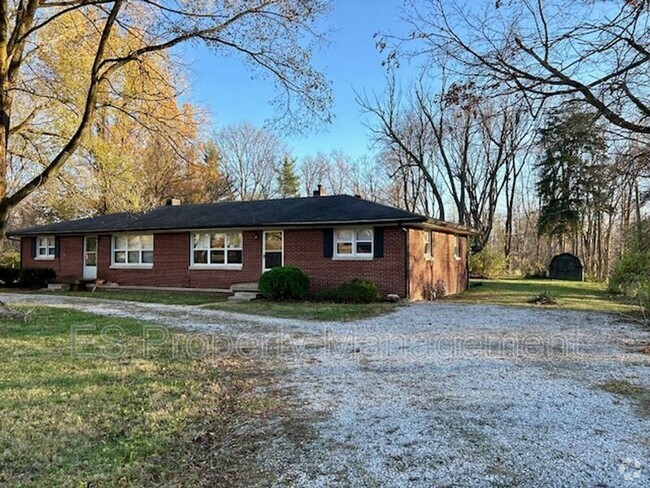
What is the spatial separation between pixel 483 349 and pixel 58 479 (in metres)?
6.12

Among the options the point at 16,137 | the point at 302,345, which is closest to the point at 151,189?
the point at 16,137

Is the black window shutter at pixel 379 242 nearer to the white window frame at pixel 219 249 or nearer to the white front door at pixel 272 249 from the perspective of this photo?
the white front door at pixel 272 249

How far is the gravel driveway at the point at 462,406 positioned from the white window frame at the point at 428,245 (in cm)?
661

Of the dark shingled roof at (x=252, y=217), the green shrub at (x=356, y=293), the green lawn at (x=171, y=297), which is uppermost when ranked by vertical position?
the dark shingled roof at (x=252, y=217)

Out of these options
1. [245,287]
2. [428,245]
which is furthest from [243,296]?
[428,245]

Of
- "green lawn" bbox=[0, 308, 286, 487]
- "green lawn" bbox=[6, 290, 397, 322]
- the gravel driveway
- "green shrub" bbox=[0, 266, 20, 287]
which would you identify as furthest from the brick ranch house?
"green lawn" bbox=[0, 308, 286, 487]

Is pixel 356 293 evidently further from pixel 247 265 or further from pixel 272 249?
pixel 247 265

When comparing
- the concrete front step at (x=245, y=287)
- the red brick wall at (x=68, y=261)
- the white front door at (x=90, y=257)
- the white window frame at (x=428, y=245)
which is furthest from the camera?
the red brick wall at (x=68, y=261)

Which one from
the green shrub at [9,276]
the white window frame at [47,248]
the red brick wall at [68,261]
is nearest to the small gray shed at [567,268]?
the red brick wall at [68,261]

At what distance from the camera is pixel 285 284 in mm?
14234

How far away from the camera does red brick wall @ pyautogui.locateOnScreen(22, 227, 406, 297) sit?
1434 centimetres

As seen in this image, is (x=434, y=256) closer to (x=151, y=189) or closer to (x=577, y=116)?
(x=577, y=116)

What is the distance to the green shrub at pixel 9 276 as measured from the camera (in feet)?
68.3

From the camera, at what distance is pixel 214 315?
11.2 metres
